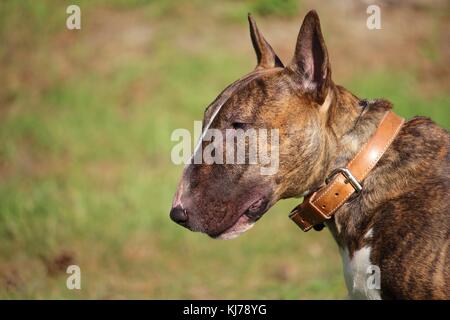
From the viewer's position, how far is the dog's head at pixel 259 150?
3.56m

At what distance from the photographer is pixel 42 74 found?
8859mm

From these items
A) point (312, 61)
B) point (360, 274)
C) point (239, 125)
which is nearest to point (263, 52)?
point (312, 61)

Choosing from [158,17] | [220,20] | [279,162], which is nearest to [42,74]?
[158,17]

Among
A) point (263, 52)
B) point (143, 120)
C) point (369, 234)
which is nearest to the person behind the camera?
point (369, 234)

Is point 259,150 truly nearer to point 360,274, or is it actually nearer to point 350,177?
point 350,177

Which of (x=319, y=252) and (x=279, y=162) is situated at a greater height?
(x=279, y=162)

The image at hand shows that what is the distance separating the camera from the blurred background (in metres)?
6.80

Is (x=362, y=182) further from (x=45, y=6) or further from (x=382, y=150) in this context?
(x=45, y=6)

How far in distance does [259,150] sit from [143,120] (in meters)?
4.95

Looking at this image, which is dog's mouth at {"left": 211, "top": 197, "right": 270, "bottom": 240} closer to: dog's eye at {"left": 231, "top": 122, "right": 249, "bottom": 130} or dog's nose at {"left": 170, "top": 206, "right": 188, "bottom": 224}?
dog's nose at {"left": 170, "top": 206, "right": 188, "bottom": 224}

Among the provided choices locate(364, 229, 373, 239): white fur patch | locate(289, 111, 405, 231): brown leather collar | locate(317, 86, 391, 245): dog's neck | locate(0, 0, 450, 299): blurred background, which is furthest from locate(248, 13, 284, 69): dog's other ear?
locate(0, 0, 450, 299): blurred background

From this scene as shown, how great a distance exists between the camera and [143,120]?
27.5 feet

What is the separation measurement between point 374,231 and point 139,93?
18.6 ft
